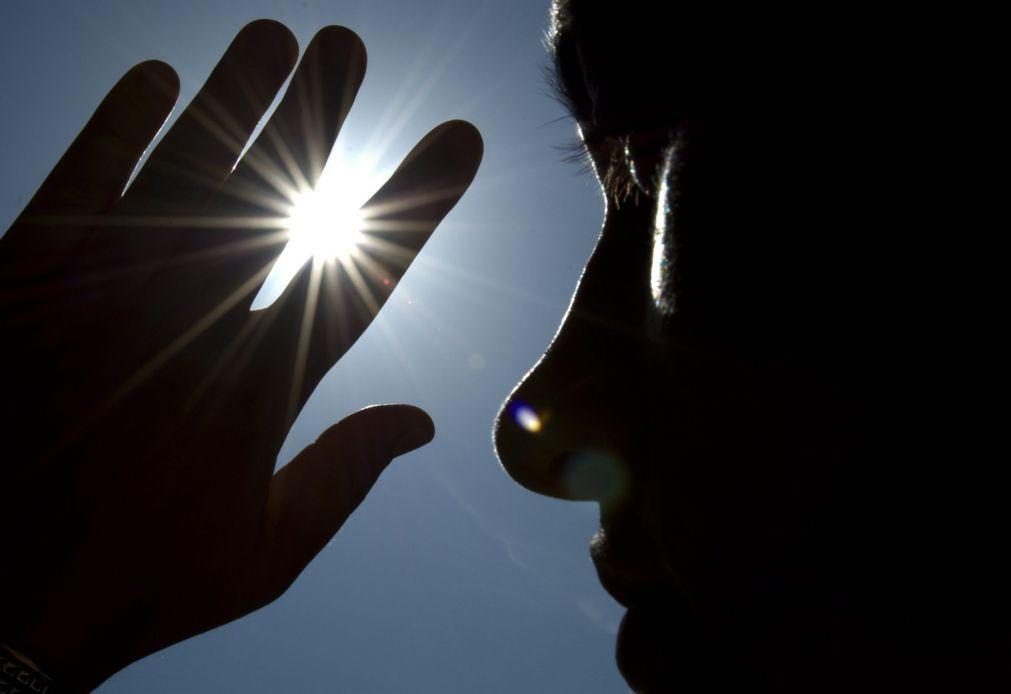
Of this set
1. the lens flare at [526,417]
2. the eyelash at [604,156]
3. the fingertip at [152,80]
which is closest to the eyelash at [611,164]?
the eyelash at [604,156]

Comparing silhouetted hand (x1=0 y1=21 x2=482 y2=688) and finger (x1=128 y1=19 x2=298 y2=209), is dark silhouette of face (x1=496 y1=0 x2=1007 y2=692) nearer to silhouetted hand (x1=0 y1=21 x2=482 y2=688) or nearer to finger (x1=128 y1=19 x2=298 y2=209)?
silhouetted hand (x1=0 y1=21 x2=482 y2=688)

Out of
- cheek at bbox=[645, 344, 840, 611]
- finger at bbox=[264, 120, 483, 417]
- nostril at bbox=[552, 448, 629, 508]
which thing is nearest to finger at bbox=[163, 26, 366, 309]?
finger at bbox=[264, 120, 483, 417]

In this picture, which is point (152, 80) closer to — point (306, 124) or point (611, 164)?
point (306, 124)

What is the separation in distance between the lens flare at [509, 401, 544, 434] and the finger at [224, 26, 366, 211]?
25.9 inches

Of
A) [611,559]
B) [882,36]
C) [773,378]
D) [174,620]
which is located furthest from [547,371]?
[174,620]

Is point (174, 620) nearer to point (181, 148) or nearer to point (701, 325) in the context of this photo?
point (181, 148)

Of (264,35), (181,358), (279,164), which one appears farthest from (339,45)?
(181,358)

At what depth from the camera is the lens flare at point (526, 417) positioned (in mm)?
1068

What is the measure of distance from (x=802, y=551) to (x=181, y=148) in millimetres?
1300

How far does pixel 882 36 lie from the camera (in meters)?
0.68

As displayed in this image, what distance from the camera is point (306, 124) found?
51.1 inches

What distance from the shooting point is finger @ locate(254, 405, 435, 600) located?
1.29 m

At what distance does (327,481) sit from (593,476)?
24.7 inches

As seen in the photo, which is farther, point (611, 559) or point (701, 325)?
point (611, 559)
